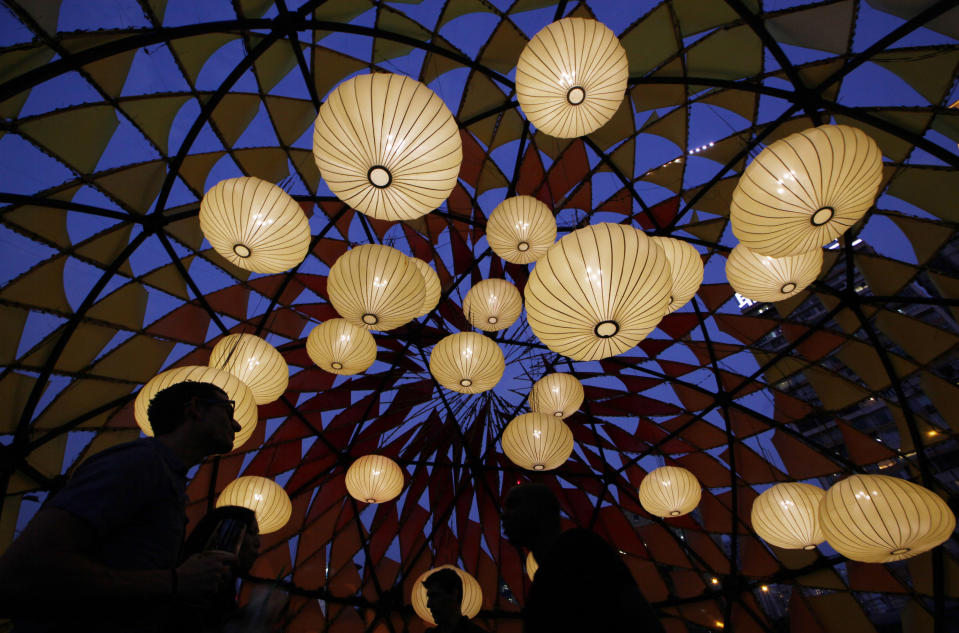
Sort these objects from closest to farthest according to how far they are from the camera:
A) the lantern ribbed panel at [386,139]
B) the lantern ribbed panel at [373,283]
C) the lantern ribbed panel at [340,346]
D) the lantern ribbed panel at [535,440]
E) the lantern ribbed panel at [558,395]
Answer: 1. the lantern ribbed panel at [386,139]
2. the lantern ribbed panel at [373,283]
3. the lantern ribbed panel at [340,346]
4. the lantern ribbed panel at [535,440]
5. the lantern ribbed panel at [558,395]

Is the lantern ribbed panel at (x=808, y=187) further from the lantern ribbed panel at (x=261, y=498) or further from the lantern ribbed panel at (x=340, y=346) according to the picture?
the lantern ribbed panel at (x=261, y=498)

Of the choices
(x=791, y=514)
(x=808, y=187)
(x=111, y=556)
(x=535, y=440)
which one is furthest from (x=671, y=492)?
(x=111, y=556)

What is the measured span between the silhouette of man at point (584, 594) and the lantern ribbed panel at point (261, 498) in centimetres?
1084

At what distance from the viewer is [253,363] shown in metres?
9.38

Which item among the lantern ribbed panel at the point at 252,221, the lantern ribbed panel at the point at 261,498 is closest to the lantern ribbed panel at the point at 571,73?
the lantern ribbed panel at the point at 252,221

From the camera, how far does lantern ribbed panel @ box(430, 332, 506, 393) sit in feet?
32.9

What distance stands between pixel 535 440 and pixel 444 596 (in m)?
4.51

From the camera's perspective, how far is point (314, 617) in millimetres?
19641

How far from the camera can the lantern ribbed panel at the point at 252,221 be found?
7.48 m

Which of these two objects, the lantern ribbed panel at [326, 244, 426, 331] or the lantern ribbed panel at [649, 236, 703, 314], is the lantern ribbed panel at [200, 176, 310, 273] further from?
the lantern ribbed panel at [649, 236, 703, 314]

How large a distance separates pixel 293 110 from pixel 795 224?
37.8 feet

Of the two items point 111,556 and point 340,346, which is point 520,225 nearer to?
point 340,346

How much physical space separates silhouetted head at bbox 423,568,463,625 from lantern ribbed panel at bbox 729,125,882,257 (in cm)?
728

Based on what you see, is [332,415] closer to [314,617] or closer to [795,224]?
[314,617]
